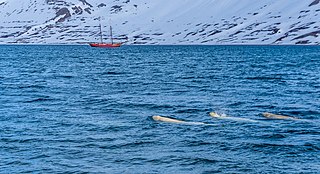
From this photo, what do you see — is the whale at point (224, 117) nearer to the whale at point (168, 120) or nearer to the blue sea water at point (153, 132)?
the blue sea water at point (153, 132)

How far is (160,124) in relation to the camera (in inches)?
1345

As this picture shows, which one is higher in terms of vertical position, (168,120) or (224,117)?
(168,120)

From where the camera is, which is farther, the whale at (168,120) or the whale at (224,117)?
the whale at (224,117)

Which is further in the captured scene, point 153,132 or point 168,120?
point 168,120

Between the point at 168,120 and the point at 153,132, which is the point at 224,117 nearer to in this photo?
the point at 168,120

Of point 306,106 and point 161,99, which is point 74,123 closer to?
point 161,99

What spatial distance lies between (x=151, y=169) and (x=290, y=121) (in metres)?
16.4

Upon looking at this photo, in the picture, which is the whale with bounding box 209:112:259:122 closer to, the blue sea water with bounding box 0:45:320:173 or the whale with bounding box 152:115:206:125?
the blue sea water with bounding box 0:45:320:173

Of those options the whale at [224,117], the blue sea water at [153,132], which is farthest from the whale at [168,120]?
the whale at [224,117]

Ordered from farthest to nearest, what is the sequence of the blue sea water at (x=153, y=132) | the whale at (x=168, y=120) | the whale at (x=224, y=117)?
the whale at (x=224, y=117) < the whale at (x=168, y=120) < the blue sea water at (x=153, y=132)

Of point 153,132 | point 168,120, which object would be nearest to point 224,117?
point 168,120

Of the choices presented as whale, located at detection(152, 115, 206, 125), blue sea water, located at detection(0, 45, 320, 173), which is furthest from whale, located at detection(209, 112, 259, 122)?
whale, located at detection(152, 115, 206, 125)

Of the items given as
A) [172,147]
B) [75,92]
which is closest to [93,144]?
[172,147]

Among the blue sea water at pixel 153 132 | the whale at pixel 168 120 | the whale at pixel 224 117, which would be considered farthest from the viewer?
the whale at pixel 224 117
